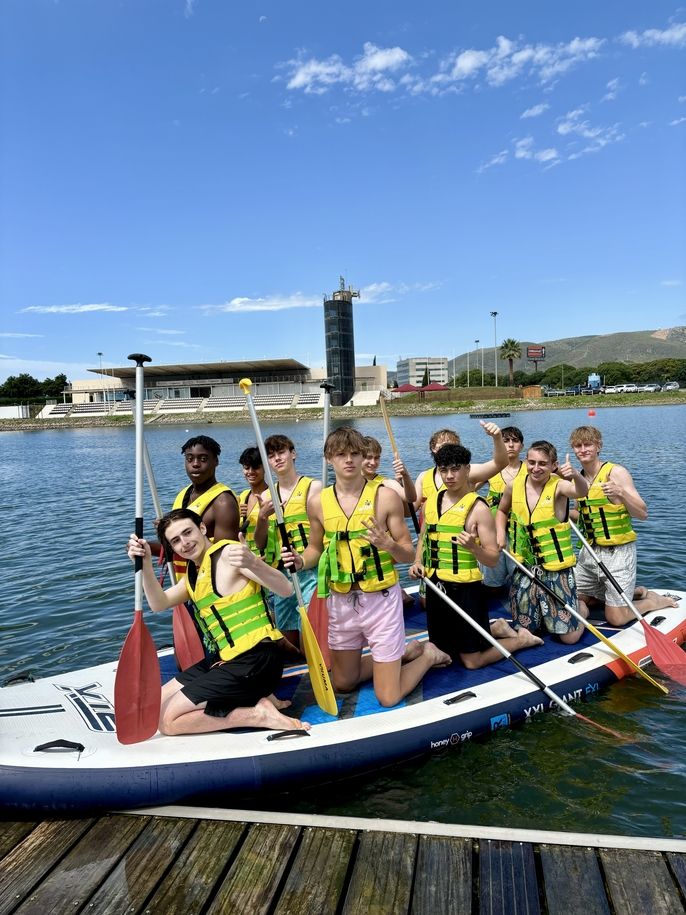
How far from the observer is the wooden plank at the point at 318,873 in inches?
128

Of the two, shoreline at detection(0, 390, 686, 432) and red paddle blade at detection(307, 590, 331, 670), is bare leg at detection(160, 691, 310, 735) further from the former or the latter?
shoreline at detection(0, 390, 686, 432)

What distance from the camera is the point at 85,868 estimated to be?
355 cm

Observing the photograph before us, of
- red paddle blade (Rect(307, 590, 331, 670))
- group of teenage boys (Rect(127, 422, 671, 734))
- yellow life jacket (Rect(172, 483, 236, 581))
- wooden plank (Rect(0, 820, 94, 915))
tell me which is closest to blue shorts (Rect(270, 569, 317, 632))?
group of teenage boys (Rect(127, 422, 671, 734))

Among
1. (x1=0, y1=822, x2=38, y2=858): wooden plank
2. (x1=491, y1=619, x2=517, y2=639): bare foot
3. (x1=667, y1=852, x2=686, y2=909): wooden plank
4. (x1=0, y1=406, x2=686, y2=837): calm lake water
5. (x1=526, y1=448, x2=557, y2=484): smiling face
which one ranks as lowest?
(x1=0, y1=406, x2=686, y2=837): calm lake water

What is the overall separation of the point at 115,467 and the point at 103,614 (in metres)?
25.8

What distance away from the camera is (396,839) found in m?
3.65

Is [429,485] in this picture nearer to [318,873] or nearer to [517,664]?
[517,664]

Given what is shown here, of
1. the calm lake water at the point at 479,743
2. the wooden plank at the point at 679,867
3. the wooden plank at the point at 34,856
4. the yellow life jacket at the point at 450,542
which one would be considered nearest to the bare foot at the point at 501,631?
the calm lake water at the point at 479,743

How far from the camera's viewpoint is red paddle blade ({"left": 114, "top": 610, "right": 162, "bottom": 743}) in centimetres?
421

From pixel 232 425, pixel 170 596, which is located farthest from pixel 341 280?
A: pixel 170 596

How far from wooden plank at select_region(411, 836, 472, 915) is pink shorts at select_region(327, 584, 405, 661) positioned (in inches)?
52.7

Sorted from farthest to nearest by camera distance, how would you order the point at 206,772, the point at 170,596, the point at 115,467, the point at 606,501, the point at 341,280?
the point at 341,280, the point at 115,467, the point at 606,501, the point at 170,596, the point at 206,772

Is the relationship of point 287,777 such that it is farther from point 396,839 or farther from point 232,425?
point 232,425

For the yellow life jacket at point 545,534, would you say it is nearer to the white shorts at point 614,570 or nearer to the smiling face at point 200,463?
the white shorts at point 614,570
